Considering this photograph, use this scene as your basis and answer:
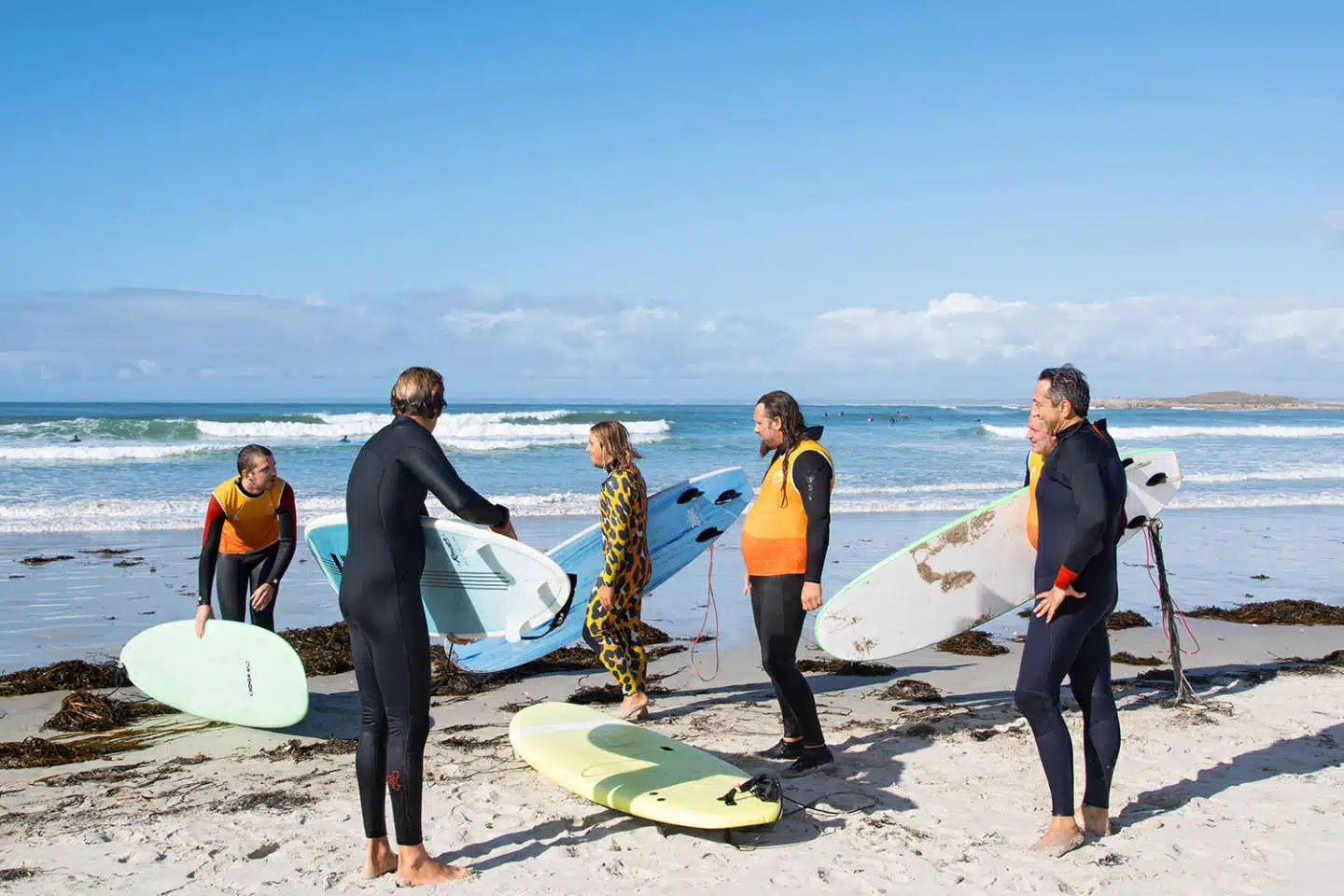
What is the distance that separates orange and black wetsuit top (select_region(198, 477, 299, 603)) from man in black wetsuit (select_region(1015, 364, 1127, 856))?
3.53m

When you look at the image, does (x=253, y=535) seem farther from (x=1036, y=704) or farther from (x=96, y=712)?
(x=1036, y=704)

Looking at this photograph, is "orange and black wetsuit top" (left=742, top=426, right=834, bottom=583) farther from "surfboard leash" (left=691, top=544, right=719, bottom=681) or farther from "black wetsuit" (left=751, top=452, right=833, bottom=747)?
"surfboard leash" (left=691, top=544, right=719, bottom=681)

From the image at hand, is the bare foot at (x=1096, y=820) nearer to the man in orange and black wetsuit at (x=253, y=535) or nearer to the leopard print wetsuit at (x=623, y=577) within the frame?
the leopard print wetsuit at (x=623, y=577)

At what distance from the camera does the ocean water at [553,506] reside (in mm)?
7969

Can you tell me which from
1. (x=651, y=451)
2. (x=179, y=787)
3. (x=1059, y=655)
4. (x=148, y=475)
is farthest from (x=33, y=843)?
(x=651, y=451)

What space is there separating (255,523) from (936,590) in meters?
3.49

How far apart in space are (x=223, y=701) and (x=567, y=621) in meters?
1.86

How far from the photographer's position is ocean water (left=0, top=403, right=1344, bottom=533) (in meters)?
15.2

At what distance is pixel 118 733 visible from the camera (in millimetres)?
4855

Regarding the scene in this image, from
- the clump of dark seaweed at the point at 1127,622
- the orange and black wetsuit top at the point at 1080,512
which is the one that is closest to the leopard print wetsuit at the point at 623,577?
the orange and black wetsuit top at the point at 1080,512

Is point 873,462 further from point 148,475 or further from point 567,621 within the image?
point 567,621

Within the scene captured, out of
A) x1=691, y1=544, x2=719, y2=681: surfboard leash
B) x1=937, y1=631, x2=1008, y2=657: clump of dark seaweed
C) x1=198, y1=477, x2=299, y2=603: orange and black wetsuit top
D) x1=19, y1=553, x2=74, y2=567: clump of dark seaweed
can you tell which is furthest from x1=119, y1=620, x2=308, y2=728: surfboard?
x1=19, y1=553, x2=74, y2=567: clump of dark seaweed

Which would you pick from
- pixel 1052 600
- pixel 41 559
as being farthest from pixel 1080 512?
pixel 41 559

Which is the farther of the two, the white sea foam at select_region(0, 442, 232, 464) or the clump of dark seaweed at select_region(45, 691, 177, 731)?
the white sea foam at select_region(0, 442, 232, 464)
